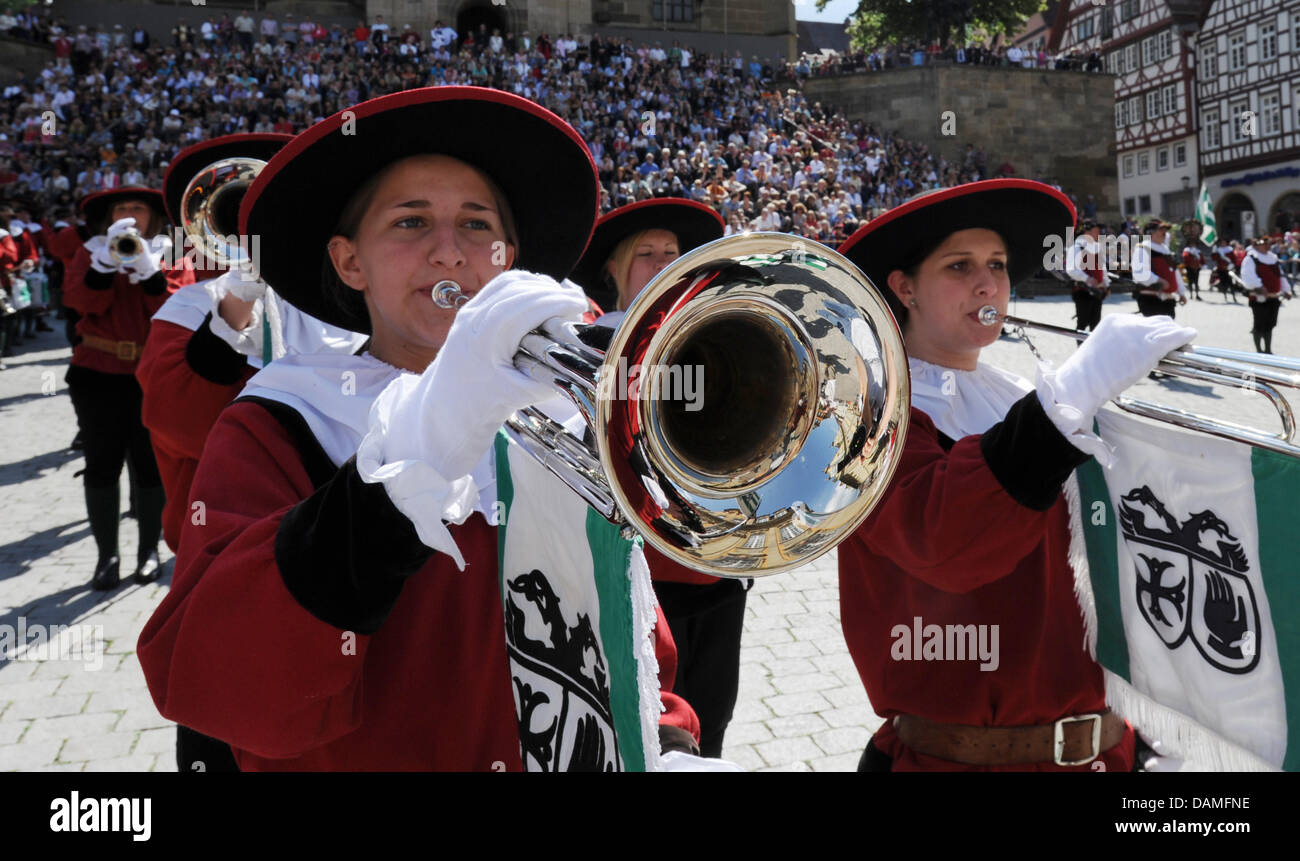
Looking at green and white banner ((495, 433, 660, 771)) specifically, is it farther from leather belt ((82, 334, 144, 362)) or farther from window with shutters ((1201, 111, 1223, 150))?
window with shutters ((1201, 111, 1223, 150))

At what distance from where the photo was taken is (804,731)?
432cm

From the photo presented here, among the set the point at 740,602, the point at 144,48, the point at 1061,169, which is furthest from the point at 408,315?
the point at 1061,169

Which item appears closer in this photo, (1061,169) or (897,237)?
(897,237)

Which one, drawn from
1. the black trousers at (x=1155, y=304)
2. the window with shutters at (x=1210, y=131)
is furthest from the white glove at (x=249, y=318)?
the window with shutters at (x=1210, y=131)

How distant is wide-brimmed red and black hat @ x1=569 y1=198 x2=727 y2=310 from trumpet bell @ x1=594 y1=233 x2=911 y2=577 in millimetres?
3057

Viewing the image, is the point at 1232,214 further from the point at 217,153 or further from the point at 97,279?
the point at 217,153

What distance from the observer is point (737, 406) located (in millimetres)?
1509

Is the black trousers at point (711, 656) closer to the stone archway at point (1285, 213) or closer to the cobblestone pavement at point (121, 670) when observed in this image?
the cobblestone pavement at point (121, 670)

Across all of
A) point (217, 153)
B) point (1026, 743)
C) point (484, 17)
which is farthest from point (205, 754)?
point (484, 17)

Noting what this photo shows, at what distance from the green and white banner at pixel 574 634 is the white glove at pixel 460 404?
11.7 inches

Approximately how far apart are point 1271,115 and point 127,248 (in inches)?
1905
